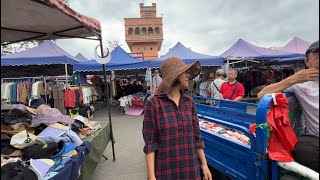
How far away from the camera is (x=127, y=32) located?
5816 cm

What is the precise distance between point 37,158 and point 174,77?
1.41m

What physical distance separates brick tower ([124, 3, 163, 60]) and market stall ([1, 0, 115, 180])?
168 feet

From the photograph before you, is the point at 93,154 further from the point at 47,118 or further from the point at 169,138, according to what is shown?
the point at 169,138

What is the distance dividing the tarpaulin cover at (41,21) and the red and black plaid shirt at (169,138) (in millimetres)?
1401

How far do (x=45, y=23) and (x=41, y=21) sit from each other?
159 mm

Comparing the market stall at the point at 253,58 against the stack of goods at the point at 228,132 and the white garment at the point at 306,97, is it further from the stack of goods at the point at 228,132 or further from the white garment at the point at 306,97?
the white garment at the point at 306,97

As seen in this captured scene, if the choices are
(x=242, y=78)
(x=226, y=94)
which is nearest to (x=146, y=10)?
(x=242, y=78)

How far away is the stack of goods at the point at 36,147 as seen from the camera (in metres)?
1.98

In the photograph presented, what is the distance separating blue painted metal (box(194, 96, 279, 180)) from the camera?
194 centimetres

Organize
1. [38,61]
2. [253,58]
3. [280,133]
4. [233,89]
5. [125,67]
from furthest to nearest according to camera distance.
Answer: [253,58] < [125,67] < [38,61] < [233,89] < [280,133]

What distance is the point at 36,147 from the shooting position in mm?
2297

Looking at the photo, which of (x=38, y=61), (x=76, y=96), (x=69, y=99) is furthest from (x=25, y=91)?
(x=38, y=61)

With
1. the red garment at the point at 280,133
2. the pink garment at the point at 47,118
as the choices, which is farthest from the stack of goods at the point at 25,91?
the red garment at the point at 280,133

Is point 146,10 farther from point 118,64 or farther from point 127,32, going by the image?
point 118,64
